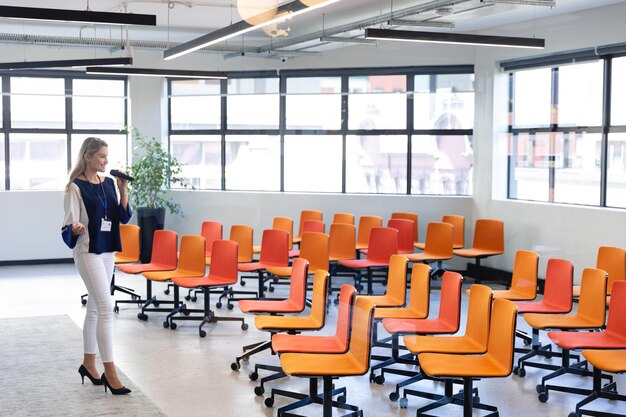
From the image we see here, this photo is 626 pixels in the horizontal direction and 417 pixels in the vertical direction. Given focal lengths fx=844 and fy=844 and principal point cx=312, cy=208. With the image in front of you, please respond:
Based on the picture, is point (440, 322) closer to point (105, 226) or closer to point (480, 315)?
point (480, 315)

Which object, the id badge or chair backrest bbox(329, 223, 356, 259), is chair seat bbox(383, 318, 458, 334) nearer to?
the id badge

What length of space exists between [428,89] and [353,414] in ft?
25.7

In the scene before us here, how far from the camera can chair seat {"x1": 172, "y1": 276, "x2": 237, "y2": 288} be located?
8.52 meters

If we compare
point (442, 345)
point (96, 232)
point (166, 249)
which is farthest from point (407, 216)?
point (96, 232)

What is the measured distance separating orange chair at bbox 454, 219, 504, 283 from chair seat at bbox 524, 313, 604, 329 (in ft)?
13.2

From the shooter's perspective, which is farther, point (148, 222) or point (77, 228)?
point (148, 222)

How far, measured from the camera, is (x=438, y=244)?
35.9 feet

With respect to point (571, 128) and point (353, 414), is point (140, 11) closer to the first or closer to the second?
point (571, 128)

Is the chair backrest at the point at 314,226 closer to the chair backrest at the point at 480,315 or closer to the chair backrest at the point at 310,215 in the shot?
the chair backrest at the point at 310,215

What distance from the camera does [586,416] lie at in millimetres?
5980

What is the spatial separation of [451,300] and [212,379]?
200 cm

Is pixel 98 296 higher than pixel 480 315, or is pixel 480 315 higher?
pixel 98 296

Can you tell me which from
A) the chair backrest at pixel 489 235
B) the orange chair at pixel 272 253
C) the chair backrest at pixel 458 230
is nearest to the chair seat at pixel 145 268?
the orange chair at pixel 272 253

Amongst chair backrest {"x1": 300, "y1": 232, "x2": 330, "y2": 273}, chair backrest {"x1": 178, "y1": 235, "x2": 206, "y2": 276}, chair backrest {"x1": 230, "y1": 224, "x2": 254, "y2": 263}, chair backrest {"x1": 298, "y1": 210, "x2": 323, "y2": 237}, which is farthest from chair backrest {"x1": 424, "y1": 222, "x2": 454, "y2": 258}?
chair backrest {"x1": 178, "y1": 235, "x2": 206, "y2": 276}
